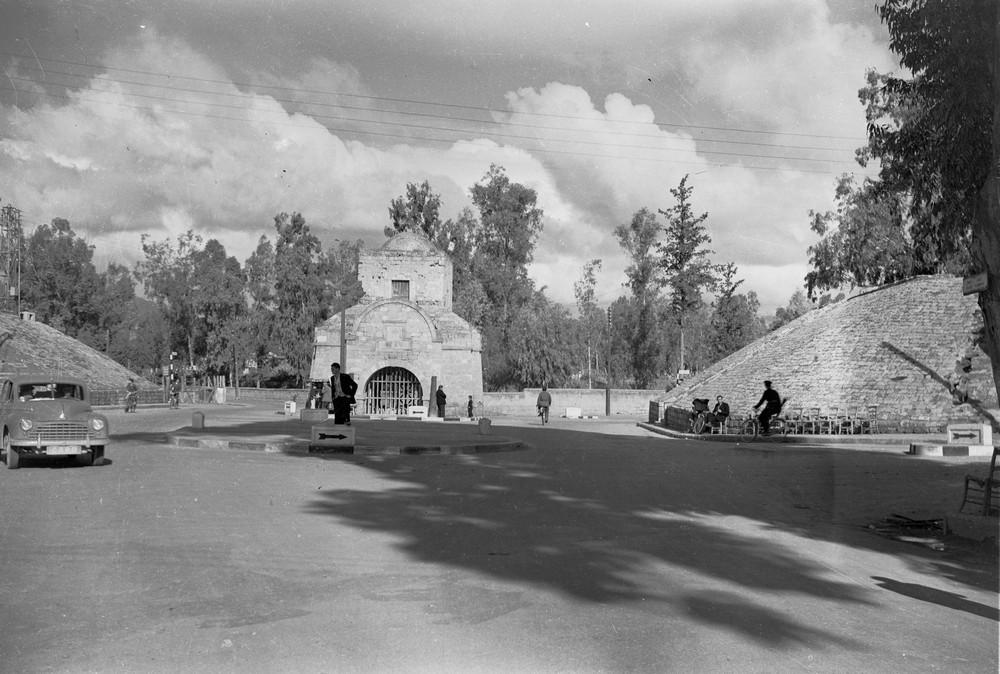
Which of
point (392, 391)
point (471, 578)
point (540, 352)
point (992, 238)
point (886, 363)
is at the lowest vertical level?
point (471, 578)

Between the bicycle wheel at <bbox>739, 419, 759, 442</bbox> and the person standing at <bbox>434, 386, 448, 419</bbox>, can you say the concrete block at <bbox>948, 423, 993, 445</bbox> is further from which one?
the person standing at <bbox>434, 386, 448, 419</bbox>

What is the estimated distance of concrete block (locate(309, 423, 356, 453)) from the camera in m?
18.8

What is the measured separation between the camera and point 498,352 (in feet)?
194

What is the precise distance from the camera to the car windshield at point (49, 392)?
15.4 metres

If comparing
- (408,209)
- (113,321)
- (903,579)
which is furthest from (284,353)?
(903,579)

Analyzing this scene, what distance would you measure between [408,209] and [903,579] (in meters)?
63.3

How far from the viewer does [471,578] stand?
6.80 m

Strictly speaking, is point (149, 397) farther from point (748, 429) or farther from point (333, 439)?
point (748, 429)

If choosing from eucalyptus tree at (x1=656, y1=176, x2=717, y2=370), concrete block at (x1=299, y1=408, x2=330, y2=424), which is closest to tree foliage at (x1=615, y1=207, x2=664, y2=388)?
eucalyptus tree at (x1=656, y1=176, x2=717, y2=370)

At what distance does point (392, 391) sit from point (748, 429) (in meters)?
21.8

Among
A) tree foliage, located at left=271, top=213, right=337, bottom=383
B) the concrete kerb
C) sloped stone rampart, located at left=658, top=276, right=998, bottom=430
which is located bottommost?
the concrete kerb

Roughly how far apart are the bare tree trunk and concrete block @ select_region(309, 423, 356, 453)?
1344 cm

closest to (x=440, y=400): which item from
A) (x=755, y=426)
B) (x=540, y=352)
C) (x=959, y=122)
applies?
(x=755, y=426)

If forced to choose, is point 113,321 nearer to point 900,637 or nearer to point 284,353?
point 284,353
